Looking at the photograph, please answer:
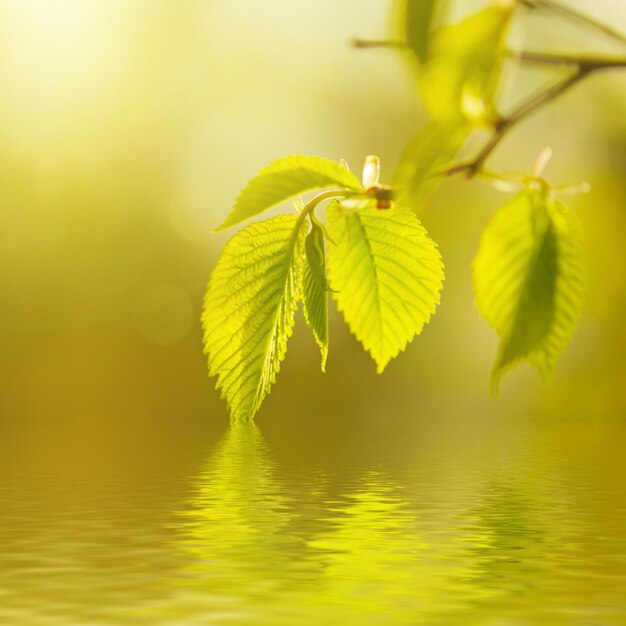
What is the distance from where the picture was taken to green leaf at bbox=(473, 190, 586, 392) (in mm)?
392

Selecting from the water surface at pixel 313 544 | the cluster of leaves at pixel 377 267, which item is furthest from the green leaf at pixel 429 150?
the water surface at pixel 313 544

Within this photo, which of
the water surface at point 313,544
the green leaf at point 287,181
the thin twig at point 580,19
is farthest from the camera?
the water surface at point 313,544

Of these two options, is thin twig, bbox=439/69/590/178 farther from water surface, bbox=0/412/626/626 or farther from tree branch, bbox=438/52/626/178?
water surface, bbox=0/412/626/626

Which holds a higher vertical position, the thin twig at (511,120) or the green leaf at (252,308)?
the thin twig at (511,120)

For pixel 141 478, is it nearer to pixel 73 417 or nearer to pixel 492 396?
pixel 492 396

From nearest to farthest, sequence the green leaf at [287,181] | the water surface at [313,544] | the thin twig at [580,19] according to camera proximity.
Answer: the thin twig at [580,19], the green leaf at [287,181], the water surface at [313,544]

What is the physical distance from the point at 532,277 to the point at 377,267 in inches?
2.9

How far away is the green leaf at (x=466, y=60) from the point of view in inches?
13.1

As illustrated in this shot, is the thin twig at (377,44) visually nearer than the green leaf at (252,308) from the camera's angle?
Yes

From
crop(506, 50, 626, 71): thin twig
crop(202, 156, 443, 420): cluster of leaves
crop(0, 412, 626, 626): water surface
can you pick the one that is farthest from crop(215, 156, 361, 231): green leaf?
crop(0, 412, 626, 626): water surface

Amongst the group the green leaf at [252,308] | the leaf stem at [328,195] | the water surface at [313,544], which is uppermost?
the leaf stem at [328,195]

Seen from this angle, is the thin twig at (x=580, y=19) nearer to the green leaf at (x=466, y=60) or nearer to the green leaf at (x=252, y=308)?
the green leaf at (x=466, y=60)

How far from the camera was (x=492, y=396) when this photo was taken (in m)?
0.39

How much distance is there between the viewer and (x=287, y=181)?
43 centimetres
